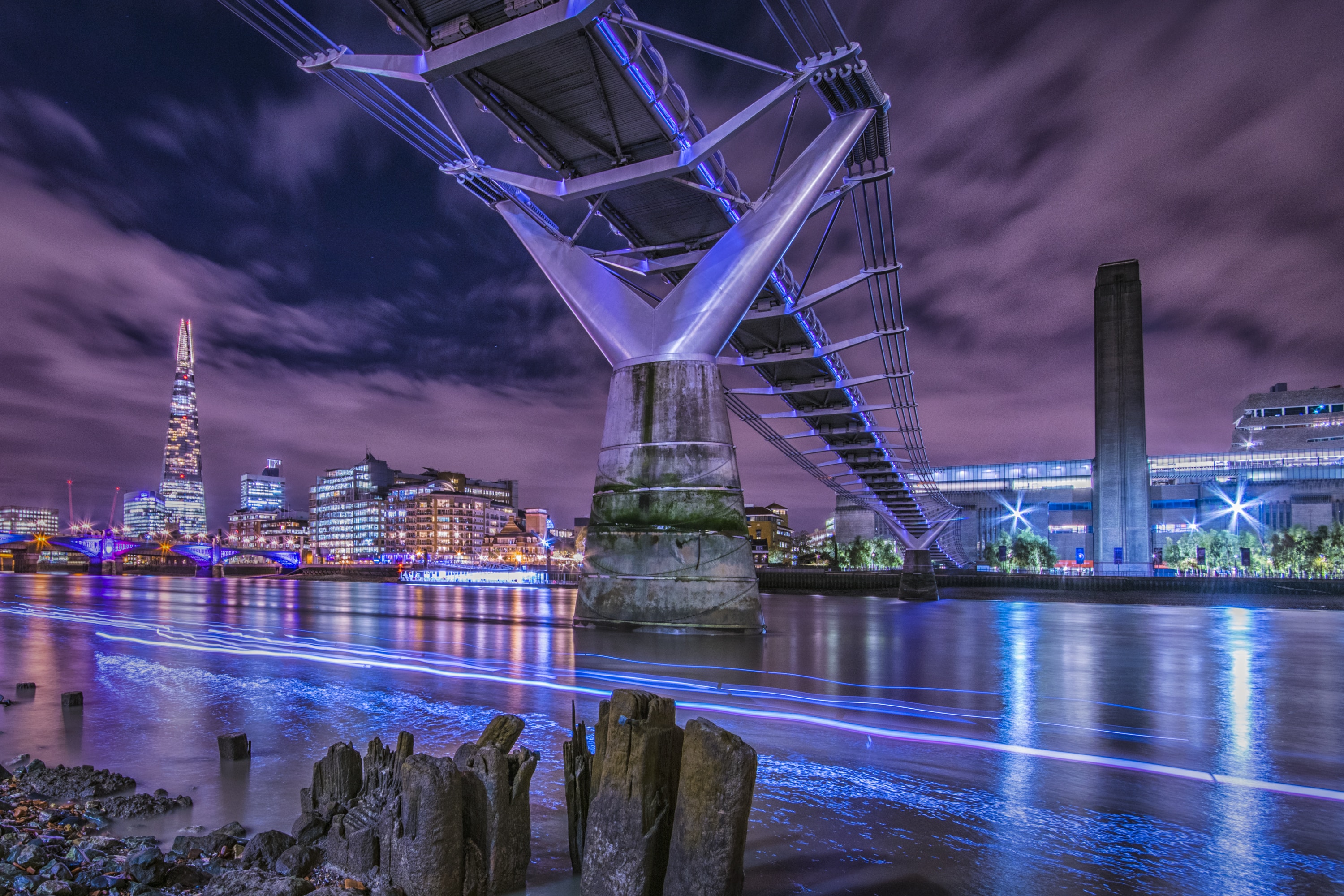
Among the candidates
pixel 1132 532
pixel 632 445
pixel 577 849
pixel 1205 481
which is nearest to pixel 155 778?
pixel 577 849

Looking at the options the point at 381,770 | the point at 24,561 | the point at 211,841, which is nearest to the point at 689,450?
the point at 381,770

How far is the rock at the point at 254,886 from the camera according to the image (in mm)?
4152

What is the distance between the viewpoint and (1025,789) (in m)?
6.55

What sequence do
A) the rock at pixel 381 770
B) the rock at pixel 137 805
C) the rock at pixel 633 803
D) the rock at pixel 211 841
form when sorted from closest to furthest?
the rock at pixel 633 803, the rock at pixel 381 770, the rock at pixel 211 841, the rock at pixel 137 805

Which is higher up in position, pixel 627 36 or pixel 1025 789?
pixel 627 36

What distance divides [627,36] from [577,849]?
1514 centimetres

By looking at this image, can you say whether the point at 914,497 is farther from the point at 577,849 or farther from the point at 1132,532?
the point at 577,849

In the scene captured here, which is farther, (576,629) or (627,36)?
(576,629)

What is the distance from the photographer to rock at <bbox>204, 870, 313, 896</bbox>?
415 cm

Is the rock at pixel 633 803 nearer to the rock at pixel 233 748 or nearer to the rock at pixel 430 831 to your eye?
the rock at pixel 430 831

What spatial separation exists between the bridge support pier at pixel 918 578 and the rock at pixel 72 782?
2381 inches

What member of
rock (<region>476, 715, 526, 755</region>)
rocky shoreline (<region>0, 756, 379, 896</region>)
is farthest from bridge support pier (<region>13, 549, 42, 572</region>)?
rock (<region>476, 715, 526, 755</region>)

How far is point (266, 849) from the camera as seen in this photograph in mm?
4781

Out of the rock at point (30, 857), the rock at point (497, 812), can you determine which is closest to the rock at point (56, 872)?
the rock at point (30, 857)
